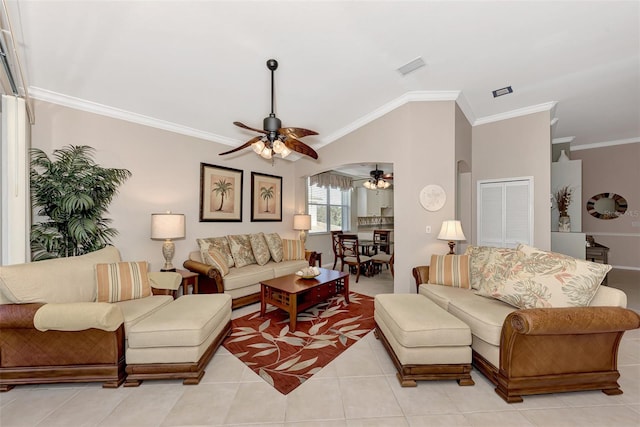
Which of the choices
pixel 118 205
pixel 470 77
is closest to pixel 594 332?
pixel 470 77

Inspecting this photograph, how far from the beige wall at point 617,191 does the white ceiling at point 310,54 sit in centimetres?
293

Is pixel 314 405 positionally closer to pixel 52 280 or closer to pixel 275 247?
pixel 52 280

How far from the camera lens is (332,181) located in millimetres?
7055

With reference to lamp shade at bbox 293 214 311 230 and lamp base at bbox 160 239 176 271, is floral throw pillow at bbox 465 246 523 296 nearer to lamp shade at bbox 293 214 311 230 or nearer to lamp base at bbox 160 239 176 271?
lamp shade at bbox 293 214 311 230

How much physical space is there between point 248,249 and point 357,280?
2.24m

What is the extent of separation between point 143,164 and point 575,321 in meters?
4.96

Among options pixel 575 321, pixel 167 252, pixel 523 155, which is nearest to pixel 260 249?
pixel 167 252

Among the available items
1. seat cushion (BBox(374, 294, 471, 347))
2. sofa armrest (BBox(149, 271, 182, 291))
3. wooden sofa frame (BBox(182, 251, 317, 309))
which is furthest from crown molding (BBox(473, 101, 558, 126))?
sofa armrest (BBox(149, 271, 182, 291))

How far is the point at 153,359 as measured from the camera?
6.58ft

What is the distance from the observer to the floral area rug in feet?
7.27

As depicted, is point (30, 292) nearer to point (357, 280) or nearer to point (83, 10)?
point (83, 10)

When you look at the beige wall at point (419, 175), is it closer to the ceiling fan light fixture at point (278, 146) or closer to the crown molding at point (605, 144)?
the ceiling fan light fixture at point (278, 146)

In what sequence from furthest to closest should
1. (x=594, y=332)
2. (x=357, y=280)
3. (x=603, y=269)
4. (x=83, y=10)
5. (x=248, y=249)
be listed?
(x=357, y=280) < (x=248, y=249) < (x=83, y=10) < (x=603, y=269) < (x=594, y=332)

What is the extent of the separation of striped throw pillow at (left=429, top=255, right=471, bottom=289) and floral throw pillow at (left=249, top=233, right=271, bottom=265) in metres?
2.72
